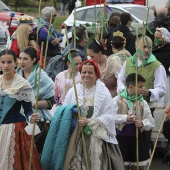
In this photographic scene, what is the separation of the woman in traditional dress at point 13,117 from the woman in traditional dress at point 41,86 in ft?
2.01

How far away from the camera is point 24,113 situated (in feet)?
22.7

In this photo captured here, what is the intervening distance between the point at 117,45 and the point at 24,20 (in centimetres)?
917

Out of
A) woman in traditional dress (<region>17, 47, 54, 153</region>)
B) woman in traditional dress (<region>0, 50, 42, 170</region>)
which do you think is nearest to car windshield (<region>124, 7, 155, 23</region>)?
woman in traditional dress (<region>17, 47, 54, 153</region>)

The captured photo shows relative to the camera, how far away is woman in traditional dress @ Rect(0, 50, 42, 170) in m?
6.80

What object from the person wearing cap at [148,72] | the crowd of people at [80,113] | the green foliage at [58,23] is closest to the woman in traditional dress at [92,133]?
the crowd of people at [80,113]

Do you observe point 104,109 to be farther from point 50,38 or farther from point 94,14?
point 94,14

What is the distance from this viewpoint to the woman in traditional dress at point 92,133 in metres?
6.80

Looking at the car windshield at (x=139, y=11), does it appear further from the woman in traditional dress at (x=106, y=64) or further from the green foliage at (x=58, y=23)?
the woman in traditional dress at (x=106, y=64)

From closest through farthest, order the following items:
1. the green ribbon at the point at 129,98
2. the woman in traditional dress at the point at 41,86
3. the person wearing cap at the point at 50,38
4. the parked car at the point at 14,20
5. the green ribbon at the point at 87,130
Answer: the green ribbon at the point at 87,130 → the green ribbon at the point at 129,98 → the woman in traditional dress at the point at 41,86 → the person wearing cap at the point at 50,38 → the parked car at the point at 14,20

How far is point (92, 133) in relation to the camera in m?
6.81

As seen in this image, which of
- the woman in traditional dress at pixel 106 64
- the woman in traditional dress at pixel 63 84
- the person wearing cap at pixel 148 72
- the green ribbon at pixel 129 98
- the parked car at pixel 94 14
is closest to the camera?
the green ribbon at pixel 129 98

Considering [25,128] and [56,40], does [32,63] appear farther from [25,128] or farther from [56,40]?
[56,40]

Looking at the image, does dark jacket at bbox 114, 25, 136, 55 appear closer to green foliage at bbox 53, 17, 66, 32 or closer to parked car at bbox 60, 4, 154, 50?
parked car at bbox 60, 4, 154, 50

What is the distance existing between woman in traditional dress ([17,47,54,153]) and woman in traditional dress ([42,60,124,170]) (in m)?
0.66
